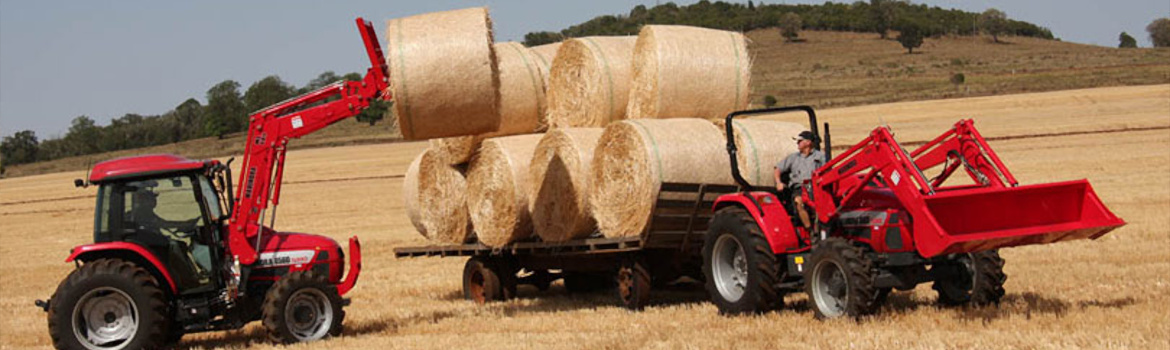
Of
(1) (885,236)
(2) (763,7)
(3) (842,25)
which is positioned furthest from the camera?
(2) (763,7)

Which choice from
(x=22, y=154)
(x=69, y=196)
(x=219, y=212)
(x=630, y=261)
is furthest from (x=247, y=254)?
(x=22, y=154)

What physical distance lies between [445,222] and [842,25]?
101243mm

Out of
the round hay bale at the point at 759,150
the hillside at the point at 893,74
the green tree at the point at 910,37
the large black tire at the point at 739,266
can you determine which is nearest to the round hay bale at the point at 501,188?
the round hay bale at the point at 759,150

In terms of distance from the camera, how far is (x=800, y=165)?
1102cm

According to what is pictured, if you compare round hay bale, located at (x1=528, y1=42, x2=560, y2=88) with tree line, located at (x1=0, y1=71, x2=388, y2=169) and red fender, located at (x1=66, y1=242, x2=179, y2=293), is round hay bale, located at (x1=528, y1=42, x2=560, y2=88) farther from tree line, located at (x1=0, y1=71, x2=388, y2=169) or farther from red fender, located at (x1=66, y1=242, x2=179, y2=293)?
tree line, located at (x1=0, y1=71, x2=388, y2=169)

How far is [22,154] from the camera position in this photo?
277ft

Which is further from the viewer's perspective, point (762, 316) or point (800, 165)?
point (800, 165)

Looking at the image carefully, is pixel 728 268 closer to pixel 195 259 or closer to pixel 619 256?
pixel 619 256

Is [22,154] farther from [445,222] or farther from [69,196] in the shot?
[445,222]

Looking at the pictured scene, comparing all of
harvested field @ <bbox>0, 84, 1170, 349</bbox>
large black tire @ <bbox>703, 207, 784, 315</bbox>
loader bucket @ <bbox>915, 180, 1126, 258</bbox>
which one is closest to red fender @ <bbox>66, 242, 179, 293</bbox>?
harvested field @ <bbox>0, 84, 1170, 349</bbox>

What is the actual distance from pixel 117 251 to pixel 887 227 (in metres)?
6.00

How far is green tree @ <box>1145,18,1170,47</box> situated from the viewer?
13150 cm

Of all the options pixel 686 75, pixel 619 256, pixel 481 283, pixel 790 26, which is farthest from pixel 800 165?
pixel 790 26

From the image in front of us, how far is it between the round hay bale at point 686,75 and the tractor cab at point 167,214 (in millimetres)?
4098
